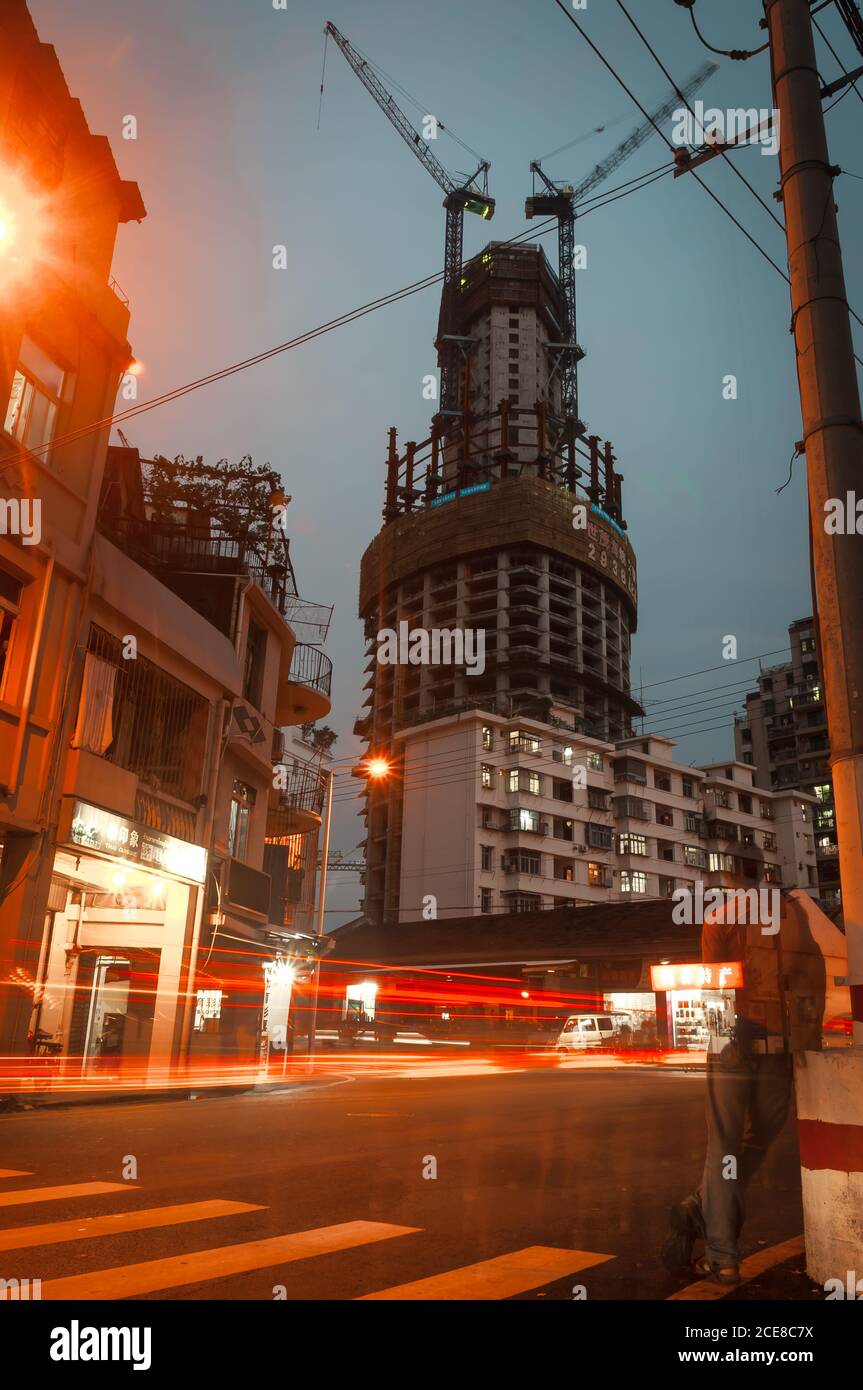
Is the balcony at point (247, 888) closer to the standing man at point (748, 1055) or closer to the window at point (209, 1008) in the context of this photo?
the window at point (209, 1008)

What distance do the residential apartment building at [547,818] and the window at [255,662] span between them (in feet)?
147

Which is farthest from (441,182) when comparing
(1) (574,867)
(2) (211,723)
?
(2) (211,723)

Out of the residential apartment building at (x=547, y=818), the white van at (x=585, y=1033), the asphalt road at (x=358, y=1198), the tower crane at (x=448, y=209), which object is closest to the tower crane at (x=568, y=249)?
the tower crane at (x=448, y=209)

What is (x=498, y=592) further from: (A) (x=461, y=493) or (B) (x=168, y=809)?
(B) (x=168, y=809)

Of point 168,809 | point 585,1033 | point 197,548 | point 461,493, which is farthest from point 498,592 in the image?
point 168,809

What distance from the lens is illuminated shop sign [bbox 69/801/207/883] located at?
16.1 metres

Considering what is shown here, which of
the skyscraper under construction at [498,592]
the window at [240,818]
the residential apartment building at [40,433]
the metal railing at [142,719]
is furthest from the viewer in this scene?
the skyscraper under construction at [498,592]

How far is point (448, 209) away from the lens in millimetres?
139125

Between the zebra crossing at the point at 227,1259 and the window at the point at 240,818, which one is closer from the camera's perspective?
the zebra crossing at the point at 227,1259

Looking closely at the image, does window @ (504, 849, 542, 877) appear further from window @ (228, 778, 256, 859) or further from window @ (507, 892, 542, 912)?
window @ (228, 778, 256, 859)

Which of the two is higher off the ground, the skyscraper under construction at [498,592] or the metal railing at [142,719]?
the skyscraper under construction at [498,592]

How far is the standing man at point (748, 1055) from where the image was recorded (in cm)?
Result: 480

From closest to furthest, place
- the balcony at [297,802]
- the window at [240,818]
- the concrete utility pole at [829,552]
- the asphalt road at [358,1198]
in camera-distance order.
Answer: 1. the concrete utility pole at [829,552]
2. the asphalt road at [358,1198]
3. the window at [240,818]
4. the balcony at [297,802]
